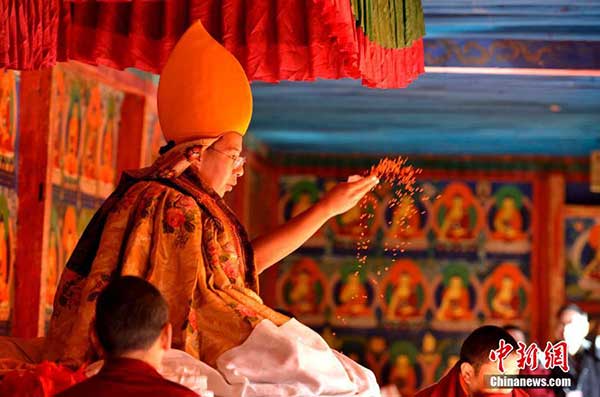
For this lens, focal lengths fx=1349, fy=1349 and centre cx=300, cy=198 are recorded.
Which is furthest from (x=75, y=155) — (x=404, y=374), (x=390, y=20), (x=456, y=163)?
(x=404, y=374)

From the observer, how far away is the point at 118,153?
25.8 ft

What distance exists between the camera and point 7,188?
647cm

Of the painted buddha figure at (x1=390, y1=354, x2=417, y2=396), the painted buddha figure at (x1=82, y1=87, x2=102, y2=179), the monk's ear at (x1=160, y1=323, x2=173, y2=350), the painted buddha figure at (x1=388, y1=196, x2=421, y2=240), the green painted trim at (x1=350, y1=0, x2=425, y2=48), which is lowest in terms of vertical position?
the painted buddha figure at (x1=390, y1=354, x2=417, y2=396)

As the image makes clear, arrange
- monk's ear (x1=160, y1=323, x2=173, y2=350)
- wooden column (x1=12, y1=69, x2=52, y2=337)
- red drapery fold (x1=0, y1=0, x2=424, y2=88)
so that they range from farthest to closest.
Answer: wooden column (x1=12, y1=69, x2=52, y2=337) → red drapery fold (x1=0, y1=0, x2=424, y2=88) → monk's ear (x1=160, y1=323, x2=173, y2=350)

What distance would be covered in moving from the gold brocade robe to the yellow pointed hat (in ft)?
0.91

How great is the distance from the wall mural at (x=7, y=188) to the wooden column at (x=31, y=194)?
0.04 meters

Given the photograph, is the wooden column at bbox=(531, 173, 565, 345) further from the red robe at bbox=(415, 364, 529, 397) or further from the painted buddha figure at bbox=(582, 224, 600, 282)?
the red robe at bbox=(415, 364, 529, 397)

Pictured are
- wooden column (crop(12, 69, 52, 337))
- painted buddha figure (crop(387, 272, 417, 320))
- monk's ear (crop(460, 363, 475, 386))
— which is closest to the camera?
monk's ear (crop(460, 363, 475, 386))

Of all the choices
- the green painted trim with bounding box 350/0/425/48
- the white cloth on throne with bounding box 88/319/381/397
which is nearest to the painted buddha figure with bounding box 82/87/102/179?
the green painted trim with bounding box 350/0/425/48

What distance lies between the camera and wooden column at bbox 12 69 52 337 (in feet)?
21.6

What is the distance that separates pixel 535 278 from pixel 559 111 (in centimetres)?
282

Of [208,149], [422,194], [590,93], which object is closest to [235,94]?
[208,149]

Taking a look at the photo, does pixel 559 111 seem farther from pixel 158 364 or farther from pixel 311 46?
Result: pixel 158 364

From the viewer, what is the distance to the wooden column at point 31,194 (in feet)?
21.6
